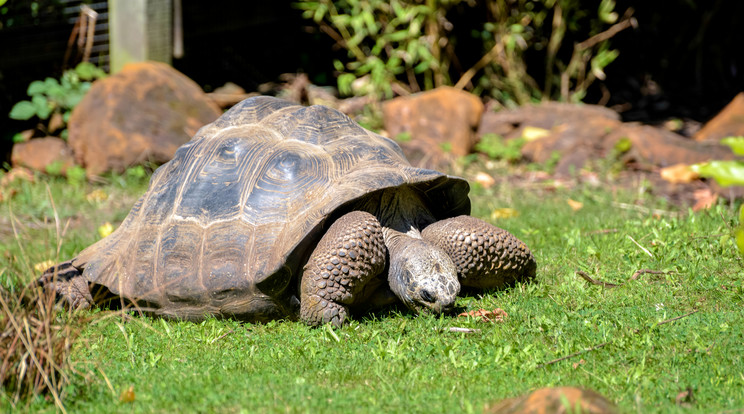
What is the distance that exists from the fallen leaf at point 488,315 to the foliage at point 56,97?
4.99 meters

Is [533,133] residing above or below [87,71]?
below

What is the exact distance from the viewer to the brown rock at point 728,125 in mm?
7016

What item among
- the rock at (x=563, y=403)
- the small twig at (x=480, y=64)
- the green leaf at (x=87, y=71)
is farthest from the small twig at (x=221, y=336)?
the small twig at (x=480, y=64)

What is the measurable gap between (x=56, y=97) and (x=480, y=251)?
4.99 m

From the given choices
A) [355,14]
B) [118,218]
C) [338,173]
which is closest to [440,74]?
[355,14]

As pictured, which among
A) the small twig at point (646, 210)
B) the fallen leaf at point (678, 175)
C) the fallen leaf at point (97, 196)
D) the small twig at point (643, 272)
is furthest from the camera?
the fallen leaf at point (678, 175)

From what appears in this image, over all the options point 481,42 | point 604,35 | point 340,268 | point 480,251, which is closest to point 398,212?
point 480,251

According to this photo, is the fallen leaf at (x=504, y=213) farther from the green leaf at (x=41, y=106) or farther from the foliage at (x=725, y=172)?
the green leaf at (x=41, y=106)

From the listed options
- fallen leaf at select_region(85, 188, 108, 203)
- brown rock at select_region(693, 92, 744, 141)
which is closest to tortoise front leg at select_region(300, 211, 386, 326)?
fallen leaf at select_region(85, 188, 108, 203)

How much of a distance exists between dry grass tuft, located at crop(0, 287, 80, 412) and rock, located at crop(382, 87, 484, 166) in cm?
489

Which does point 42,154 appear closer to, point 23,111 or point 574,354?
point 23,111

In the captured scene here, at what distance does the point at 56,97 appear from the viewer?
6.98 meters

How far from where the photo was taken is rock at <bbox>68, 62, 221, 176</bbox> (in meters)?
6.43

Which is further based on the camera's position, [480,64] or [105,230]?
[480,64]
